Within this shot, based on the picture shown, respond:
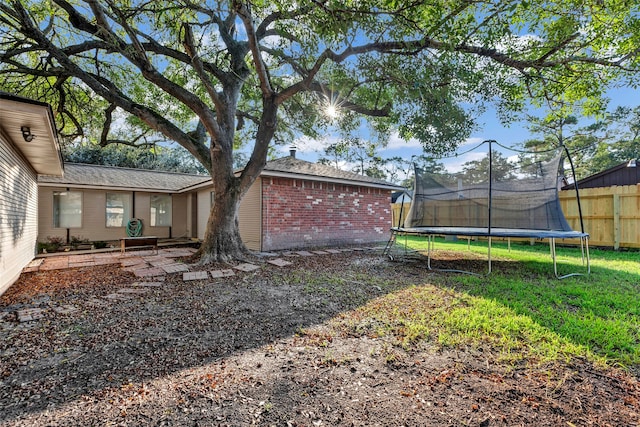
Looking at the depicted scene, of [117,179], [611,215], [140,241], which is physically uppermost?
[117,179]

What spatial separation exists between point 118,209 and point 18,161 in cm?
598

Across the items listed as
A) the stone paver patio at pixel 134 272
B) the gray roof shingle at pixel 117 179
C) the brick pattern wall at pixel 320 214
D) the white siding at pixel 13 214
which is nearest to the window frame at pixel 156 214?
the gray roof shingle at pixel 117 179

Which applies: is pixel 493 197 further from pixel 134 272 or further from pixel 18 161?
pixel 18 161

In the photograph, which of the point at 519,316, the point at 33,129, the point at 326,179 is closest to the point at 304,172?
the point at 326,179

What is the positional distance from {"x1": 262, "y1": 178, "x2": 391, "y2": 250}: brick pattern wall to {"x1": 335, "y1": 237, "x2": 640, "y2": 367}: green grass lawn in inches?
185

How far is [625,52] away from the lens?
5398 millimetres

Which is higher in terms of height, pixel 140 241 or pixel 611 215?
pixel 611 215

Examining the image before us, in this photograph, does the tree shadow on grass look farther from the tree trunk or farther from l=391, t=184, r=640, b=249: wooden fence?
the tree trunk

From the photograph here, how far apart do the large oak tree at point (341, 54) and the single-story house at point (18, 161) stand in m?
1.59

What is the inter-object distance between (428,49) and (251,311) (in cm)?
557

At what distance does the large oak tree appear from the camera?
4699 mm

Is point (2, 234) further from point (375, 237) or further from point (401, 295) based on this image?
point (375, 237)

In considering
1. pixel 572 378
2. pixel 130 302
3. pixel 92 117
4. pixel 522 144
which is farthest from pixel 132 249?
pixel 522 144

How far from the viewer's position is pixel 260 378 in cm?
195
